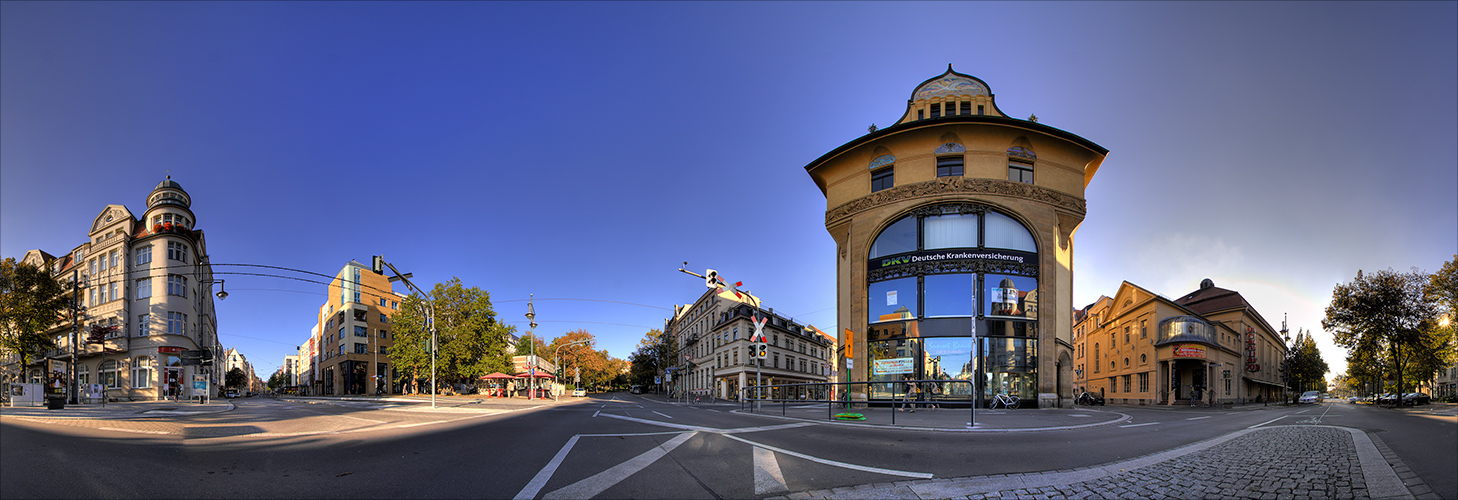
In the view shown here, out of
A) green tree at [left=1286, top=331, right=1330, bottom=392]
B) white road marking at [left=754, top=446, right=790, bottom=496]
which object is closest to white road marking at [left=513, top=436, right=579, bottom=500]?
white road marking at [left=754, top=446, right=790, bottom=496]

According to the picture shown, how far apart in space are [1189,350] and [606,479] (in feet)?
169

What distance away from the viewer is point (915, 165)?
28656mm

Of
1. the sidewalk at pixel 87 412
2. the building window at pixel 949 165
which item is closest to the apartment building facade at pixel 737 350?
the building window at pixel 949 165

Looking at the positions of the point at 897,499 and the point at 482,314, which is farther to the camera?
the point at 482,314

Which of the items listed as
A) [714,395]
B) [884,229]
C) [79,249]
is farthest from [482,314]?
[79,249]

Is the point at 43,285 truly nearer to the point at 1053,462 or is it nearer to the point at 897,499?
the point at 897,499

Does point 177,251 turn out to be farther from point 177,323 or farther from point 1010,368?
point 1010,368

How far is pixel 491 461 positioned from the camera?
607cm

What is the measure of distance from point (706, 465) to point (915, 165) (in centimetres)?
2605

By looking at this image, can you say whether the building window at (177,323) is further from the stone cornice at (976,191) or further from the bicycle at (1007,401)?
the bicycle at (1007,401)

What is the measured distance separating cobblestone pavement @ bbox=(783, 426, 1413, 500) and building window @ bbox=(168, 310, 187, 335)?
3331 centimetres

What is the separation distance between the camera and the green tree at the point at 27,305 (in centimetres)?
535

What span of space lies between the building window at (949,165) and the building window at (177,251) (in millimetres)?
29318

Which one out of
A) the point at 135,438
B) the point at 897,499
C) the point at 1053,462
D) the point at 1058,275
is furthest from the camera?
the point at 1058,275
